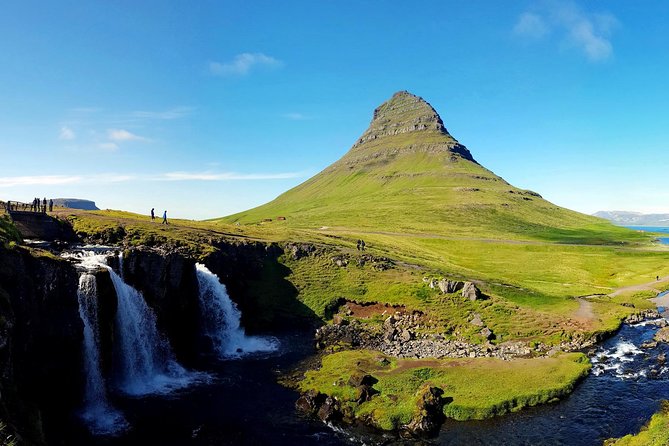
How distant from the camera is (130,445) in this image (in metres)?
41.1

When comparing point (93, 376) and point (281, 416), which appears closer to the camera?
point (281, 416)

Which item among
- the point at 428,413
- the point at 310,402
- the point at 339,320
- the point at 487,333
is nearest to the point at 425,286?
the point at 487,333

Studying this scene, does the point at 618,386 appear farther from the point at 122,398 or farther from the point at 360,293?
the point at 122,398

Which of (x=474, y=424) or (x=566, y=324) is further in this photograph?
(x=566, y=324)

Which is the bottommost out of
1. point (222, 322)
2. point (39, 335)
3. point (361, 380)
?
point (361, 380)

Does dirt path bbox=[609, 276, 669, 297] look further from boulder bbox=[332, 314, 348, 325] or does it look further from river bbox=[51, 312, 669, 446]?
boulder bbox=[332, 314, 348, 325]

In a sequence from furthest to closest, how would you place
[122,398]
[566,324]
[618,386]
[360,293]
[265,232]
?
[265,232] → [360,293] → [566,324] → [618,386] → [122,398]

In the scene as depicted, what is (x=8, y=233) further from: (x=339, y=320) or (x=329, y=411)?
(x=339, y=320)

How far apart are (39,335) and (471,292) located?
68.8 m

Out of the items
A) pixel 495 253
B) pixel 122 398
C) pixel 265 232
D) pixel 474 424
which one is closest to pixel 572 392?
pixel 474 424

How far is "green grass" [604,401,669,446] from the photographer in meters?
35.8

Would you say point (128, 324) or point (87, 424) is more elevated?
point (128, 324)

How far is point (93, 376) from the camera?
49.9 m

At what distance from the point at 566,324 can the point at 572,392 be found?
2500cm
